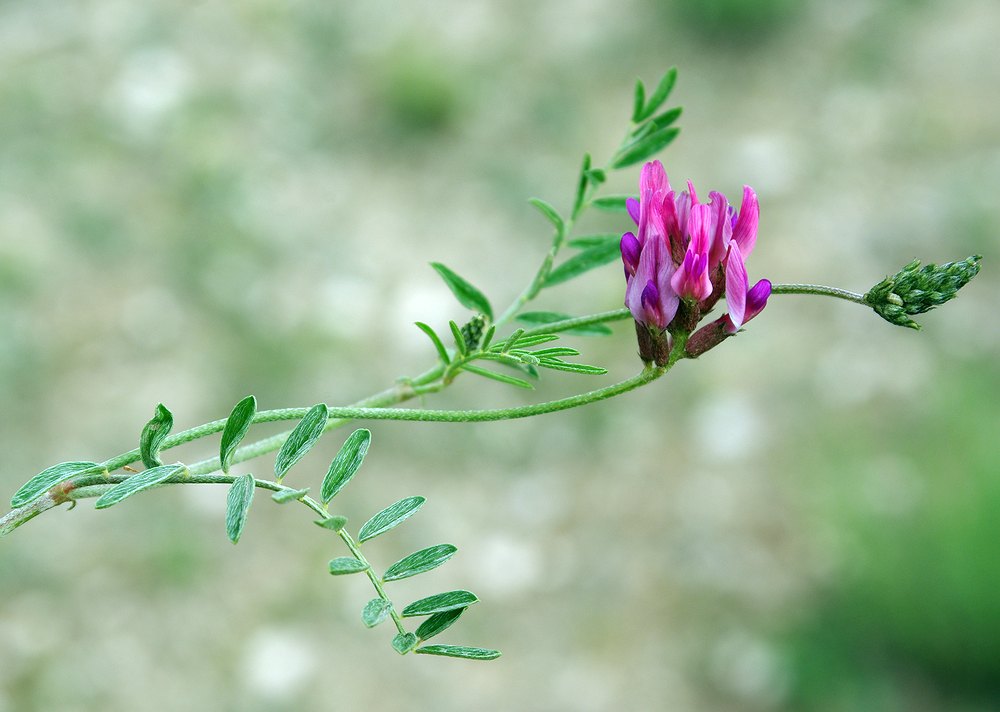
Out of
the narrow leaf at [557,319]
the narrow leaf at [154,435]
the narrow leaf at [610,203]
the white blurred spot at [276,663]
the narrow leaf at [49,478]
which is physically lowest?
the narrow leaf at [49,478]

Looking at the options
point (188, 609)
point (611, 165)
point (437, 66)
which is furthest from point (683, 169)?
point (611, 165)

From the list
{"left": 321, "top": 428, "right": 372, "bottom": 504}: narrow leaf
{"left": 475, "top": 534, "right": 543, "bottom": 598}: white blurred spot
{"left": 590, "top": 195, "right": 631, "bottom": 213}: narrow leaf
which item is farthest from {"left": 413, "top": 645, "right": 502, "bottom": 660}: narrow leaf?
{"left": 475, "top": 534, "right": 543, "bottom": 598}: white blurred spot

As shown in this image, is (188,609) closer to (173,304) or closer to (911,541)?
(173,304)

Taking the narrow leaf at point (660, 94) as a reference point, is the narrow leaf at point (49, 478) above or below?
below

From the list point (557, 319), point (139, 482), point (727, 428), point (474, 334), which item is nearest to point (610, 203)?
point (557, 319)

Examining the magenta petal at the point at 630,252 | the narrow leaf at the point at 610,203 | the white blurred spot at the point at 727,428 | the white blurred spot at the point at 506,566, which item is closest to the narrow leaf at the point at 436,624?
the magenta petal at the point at 630,252

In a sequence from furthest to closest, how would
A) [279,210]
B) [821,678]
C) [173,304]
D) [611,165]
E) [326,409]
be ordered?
[279,210], [173,304], [821,678], [611,165], [326,409]

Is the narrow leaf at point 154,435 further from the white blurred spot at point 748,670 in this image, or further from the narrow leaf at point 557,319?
the white blurred spot at point 748,670
